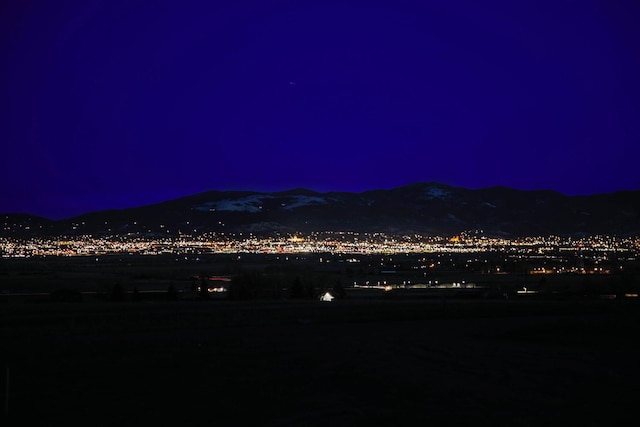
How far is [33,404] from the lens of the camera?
50.6 feet

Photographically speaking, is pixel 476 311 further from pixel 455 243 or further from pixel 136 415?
pixel 455 243

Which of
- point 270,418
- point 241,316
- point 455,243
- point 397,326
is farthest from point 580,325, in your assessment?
point 455,243

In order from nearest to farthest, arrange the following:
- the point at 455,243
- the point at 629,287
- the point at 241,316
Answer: the point at 241,316
the point at 629,287
the point at 455,243

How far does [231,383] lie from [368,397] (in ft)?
11.5

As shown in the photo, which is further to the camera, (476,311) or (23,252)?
(23,252)

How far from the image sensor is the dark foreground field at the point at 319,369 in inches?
585

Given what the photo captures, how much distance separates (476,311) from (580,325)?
7.79 meters

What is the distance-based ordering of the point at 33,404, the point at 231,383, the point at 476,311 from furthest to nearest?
1. the point at 476,311
2. the point at 231,383
3. the point at 33,404

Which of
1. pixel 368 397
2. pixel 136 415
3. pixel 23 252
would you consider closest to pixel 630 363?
pixel 368 397

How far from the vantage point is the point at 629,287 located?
58.8 m

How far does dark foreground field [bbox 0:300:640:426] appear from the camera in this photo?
14.9m

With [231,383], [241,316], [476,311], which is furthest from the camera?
[476,311]

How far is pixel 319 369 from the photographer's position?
65.2ft

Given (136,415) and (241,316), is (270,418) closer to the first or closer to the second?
(136,415)
